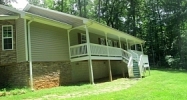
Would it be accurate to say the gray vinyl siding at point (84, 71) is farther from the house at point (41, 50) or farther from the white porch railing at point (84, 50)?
the white porch railing at point (84, 50)

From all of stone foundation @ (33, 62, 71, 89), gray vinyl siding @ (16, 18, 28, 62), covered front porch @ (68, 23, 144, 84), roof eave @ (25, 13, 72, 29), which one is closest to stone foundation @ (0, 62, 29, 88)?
gray vinyl siding @ (16, 18, 28, 62)

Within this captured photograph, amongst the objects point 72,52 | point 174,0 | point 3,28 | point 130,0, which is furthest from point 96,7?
point 3,28

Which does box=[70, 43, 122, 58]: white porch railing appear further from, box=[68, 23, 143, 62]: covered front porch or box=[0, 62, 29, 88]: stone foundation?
box=[0, 62, 29, 88]: stone foundation

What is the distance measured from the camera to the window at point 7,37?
13.0 m

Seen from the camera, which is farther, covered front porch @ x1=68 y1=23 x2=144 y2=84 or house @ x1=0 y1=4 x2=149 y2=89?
covered front porch @ x1=68 y1=23 x2=144 y2=84

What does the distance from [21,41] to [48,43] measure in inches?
78.0

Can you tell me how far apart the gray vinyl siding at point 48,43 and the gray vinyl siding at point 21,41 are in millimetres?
550

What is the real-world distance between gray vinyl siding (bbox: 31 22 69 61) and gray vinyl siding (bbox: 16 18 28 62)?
55 cm

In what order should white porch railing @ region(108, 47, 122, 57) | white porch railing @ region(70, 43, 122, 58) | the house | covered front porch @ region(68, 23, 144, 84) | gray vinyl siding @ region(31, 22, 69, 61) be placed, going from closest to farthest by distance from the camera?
the house
gray vinyl siding @ region(31, 22, 69, 61)
covered front porch @ region(68, 23, 144, 84)
white porch railing @ region(70, 43, 122, 58)
white porch railing @ region(108, 47, 122, 57)

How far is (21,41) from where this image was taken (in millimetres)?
12734

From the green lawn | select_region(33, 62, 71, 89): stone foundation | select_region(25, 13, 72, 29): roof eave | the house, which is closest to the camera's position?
the green lawn

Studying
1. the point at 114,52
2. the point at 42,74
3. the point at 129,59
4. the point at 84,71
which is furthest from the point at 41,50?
the point at 129,59

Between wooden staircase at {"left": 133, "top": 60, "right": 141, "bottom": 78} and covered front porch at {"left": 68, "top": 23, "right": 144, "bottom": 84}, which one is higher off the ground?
covered front porch at {"left": 68, "top": 23, "right": 144, "bottom": 84}

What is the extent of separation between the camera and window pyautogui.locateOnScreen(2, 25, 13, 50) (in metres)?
13.0
